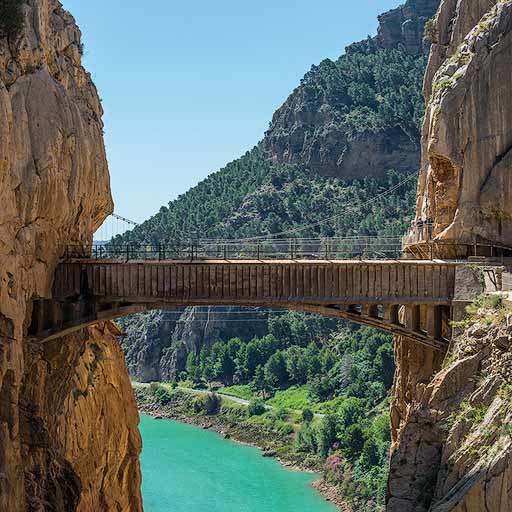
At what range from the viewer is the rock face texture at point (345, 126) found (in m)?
110

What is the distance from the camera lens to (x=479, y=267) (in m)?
23.5

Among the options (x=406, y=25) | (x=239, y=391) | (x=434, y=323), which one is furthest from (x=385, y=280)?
(x=406, y=25)

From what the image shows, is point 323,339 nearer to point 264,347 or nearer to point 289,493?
point 264,347

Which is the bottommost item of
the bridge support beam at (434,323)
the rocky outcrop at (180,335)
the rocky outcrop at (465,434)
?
the rocky outcrop at (180,335)

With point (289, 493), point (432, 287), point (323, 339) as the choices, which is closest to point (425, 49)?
point (323, 339)

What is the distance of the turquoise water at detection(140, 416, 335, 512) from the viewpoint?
55812 millimetres

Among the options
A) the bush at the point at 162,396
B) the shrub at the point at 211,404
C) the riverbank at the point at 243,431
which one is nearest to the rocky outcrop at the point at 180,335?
the bush at the point at 162,396

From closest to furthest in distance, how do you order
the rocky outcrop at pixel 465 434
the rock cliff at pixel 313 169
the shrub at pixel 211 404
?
the rocky outcrop at pixel 465 434 → the shrub at pixel 211 404 → the rock cliff at pixel 313 169

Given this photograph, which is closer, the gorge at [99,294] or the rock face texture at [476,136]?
the gorge at [99,294]

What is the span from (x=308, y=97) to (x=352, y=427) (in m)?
65.3

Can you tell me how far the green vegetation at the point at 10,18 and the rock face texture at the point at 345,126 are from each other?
88.7m

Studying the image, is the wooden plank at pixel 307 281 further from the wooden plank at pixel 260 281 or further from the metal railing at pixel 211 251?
the wooden plank at pixel 260 281

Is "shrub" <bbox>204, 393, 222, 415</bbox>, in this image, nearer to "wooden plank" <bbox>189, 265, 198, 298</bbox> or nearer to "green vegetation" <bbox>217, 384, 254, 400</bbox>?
"green vegetation" <bbox>217, 384, 254, 400</bbox>

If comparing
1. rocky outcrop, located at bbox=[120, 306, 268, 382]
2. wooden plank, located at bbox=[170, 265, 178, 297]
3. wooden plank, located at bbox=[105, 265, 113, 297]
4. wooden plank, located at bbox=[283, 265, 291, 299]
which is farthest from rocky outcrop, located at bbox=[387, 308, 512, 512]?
rocky outcrop, located at bbox=[120, 306, 268, 382]
